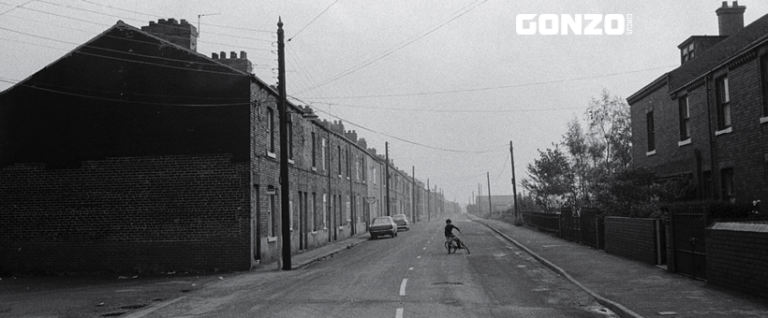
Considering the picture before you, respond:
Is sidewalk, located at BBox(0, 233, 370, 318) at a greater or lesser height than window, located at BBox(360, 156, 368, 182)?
lesser

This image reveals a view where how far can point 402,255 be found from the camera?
2603cm

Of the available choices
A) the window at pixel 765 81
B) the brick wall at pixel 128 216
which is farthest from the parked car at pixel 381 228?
the window at pixel 765 81

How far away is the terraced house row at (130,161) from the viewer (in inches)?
853

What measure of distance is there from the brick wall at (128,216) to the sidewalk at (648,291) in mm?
10869

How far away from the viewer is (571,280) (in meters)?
16.1

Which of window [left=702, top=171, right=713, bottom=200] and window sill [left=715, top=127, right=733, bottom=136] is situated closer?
window sill [left=715, top=127, right=733, bottom=136]

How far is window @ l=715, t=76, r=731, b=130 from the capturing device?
2011cm

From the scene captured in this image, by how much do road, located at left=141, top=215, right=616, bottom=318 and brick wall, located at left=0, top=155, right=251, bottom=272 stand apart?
2.48 meters

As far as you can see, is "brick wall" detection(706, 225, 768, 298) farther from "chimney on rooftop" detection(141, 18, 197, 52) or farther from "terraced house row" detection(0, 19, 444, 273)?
"chimney on rooftop" detection(141, 18, 197, 52)

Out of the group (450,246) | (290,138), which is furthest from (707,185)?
(290,138)

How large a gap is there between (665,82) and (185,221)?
19.2 meters

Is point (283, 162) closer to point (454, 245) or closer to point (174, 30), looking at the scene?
point (174, 30)

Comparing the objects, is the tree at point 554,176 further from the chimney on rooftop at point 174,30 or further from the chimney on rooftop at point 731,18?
the chimney on rooftop at point 174,30

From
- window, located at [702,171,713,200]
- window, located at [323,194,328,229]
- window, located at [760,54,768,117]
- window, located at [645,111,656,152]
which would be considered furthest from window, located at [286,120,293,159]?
window, located at [760,54,768,117]
